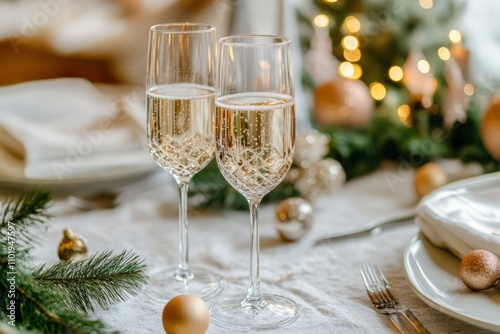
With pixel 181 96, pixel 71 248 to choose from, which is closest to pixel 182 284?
pixel 71 248

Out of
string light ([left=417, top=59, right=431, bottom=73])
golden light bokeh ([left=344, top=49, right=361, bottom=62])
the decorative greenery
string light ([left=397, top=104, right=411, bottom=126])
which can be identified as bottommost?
the decorative greenery

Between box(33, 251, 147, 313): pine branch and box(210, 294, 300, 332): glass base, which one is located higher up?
box(33, 251, 147, 313): pine branch

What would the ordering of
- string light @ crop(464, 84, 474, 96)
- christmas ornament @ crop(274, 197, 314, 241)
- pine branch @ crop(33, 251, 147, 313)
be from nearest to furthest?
pine branch @ crop(33, 251, 147, 313) < christmas ornament @ crop(274, 197, 314, 241) < string light @ crop(464, 84, 474, 96)

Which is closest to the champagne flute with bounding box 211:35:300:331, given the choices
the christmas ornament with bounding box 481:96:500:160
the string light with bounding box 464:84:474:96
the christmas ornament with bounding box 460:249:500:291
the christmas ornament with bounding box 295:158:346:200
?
the christmas ornament with bounding box 460:249:500:291

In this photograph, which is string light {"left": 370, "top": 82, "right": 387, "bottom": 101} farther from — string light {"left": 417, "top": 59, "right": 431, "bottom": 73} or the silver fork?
the silver fork

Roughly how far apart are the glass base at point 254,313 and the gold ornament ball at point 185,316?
80 mm

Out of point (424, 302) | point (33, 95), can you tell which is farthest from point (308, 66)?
point (424, 302)

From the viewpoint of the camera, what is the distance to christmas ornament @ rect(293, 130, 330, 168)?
1.49m

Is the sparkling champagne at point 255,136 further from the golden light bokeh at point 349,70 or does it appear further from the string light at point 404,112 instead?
the golden light bokeh at point 349,70

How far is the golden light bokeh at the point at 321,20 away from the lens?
187 centimetres

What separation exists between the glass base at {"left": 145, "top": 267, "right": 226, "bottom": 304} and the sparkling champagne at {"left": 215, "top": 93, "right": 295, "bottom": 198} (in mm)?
230

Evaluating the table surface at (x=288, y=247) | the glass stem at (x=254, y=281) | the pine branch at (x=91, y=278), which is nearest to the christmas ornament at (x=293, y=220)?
the table surface at (x=288, y=247)

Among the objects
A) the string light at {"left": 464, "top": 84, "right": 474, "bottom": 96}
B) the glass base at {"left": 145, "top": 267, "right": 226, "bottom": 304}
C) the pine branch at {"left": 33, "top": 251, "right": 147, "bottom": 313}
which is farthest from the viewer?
the string light at {"left": 464, "top": 84, "right": 474, "bottom": 96}

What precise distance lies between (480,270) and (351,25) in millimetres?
1095
